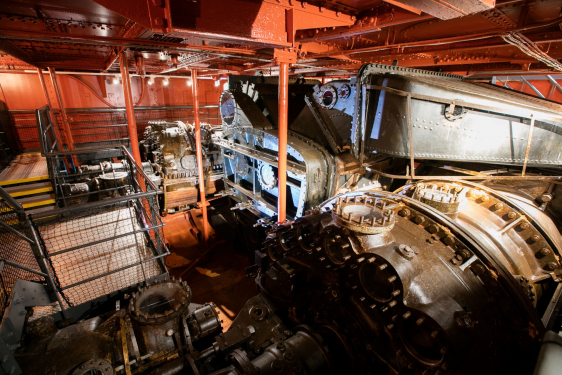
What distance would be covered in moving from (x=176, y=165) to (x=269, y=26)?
691cm

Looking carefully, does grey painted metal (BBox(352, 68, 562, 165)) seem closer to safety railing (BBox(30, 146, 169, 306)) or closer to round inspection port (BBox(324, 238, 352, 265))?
round inspection port (BBox(324, 238, 352, 265))

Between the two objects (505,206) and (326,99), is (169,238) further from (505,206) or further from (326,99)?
(505,206)

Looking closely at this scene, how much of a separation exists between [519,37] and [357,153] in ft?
9.49

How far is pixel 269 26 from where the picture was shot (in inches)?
126

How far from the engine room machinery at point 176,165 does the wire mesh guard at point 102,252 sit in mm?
3207

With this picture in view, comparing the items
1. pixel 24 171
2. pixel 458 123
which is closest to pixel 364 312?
pixel 458 123

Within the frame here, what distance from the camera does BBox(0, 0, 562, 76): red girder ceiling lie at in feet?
8.24

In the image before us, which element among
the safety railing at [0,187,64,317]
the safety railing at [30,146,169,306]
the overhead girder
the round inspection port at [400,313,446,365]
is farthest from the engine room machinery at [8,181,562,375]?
the overhead girder

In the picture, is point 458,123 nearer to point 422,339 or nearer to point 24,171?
point 422,339

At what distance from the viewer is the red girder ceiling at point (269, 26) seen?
2.51 meters

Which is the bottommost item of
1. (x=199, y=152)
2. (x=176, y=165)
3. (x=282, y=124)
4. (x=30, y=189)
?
(x=176, y=165)

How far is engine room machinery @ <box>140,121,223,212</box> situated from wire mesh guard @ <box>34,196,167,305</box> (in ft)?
10.5

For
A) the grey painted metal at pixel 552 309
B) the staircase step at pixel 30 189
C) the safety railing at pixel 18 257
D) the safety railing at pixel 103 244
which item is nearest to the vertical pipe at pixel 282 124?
the safety railing at pixel 103 244

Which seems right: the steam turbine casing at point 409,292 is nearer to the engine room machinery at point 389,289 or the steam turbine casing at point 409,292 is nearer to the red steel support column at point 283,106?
the engine room machinery at point 389,289
